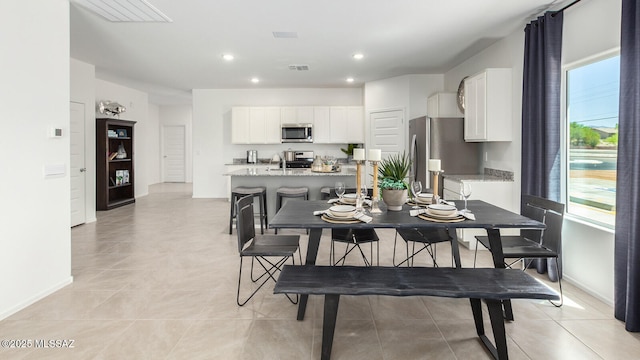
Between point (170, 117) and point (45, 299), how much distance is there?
971 centimetres

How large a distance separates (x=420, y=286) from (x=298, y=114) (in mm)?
6474

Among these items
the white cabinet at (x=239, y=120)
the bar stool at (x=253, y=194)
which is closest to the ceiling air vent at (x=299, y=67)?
the white cabinet at (x=239, y=120)

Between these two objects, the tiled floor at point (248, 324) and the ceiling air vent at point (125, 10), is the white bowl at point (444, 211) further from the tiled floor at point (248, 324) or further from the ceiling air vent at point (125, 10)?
the ceiling air vent at point (125, 10)

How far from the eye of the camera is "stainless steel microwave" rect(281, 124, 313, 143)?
26.0ft

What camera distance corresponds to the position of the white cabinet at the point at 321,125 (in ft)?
26.1

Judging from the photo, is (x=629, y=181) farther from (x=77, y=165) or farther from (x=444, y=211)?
(x=77, y=165)

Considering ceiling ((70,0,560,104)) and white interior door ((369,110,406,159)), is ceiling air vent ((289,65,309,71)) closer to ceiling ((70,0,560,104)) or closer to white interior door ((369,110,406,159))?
ceiling ((70,0,560,104))

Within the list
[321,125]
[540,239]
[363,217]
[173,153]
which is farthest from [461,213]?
[173,153]

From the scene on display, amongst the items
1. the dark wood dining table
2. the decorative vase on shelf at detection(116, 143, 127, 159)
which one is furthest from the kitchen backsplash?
the decorative vase on shelf at detection(116, 143, 127, 159)

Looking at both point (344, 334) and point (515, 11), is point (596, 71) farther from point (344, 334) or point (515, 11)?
point (344, 334)

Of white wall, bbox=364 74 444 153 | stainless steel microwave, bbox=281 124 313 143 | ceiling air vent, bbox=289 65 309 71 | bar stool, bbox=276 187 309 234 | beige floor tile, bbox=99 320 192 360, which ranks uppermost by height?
ceiling air vent, bbox=289 65 309 71

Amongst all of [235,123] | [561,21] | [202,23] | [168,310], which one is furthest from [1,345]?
[235,123]

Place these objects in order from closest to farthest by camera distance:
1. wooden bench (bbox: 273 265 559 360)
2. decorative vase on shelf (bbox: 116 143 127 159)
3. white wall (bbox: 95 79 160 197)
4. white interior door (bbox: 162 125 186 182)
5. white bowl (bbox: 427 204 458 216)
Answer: wooden bench (bbox: 273 265 559 360)
white bowl (bbox: 427 204 458 216)
white wall (bbox: 95 79 160 197)
decorative vase on shelf (bbox: 116 143 127 159)
white interior door (bbox: 162 125 186 182)

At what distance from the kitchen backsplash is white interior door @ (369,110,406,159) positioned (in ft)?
7.34
